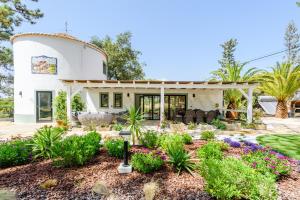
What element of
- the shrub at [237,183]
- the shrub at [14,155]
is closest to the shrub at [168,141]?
the shrub at [237,183]

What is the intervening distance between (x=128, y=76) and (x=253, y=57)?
78.1 ft

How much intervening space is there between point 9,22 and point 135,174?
1666cm

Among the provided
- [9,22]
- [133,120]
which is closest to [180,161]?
[133,120]

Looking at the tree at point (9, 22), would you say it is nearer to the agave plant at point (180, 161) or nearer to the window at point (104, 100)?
the window at point (104, 100)

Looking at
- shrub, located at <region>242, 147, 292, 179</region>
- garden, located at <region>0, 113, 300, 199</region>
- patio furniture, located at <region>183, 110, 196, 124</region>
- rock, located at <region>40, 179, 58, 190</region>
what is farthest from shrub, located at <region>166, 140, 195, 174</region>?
patio furniture, located at <region>183, 110, 196, 124</region>

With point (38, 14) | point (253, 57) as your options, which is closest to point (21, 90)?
point (38, 14)

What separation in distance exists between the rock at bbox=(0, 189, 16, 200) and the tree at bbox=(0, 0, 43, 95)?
1428 centimetres

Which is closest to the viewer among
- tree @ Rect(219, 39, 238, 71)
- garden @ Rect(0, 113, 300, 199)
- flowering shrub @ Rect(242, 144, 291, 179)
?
garden @ Rect(0, 113, 300, 199)

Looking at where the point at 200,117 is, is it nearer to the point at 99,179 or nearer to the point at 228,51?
the point at 99,179

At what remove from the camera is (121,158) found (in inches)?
198

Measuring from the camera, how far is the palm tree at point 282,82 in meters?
16.1

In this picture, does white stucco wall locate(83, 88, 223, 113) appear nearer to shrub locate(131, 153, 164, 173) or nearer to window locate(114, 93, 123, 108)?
window locate(114, 93, 123, 108)

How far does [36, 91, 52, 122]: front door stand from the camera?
13984mm

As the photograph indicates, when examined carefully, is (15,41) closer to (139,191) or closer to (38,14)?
(38,14)
